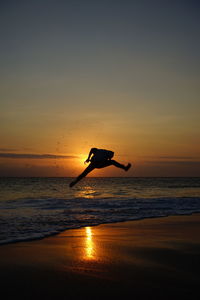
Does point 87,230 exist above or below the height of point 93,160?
below

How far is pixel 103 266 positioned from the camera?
718 centimetres

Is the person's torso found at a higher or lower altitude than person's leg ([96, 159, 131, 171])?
higher

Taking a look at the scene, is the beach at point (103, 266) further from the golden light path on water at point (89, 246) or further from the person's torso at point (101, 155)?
the person's torso at point (101, 155)

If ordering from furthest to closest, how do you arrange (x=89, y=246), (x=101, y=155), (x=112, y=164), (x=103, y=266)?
(x=112, y=164) → (x=101, y=155) → (x=89, y=246) → (x=103, y=266)

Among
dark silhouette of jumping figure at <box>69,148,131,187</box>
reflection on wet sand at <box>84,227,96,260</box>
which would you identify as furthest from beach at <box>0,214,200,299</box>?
dark silhouette of jumping figure at <box>69,148,131,187</box>

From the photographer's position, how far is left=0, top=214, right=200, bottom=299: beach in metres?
5.77

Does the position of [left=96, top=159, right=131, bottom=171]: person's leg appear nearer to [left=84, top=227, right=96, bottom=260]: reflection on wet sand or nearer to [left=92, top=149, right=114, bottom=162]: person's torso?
[left=92, top=149, right=114, bottom=162]: person's torso

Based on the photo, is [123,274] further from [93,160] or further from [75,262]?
[93,160]

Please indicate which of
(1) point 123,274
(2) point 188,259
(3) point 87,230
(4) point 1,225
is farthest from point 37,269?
(4) point 1,225

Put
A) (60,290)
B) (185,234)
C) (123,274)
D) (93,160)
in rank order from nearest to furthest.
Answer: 1. (60,290)
2. (123,274)
3. (93,160)
4. (185,234)

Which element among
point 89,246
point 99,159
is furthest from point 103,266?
point 99,159

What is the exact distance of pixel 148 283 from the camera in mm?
6133

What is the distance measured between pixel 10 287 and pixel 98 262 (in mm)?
2257

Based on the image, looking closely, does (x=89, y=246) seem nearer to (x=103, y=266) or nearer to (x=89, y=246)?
(x=89, y=246)
